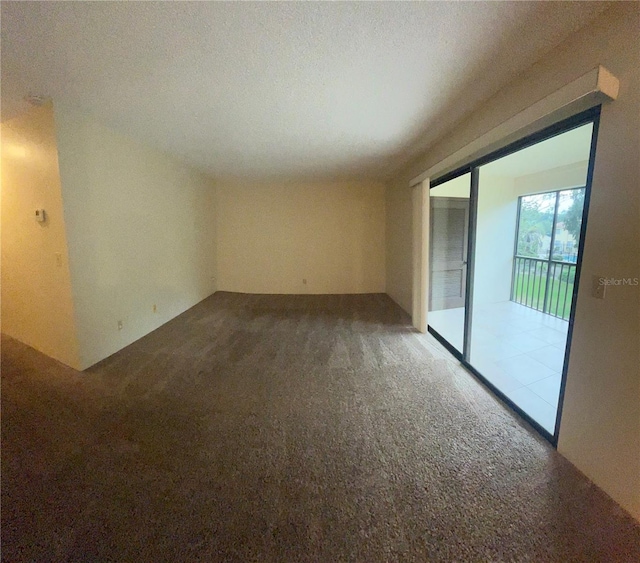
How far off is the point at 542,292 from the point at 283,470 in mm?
4977

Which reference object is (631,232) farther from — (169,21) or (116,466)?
(116,466)

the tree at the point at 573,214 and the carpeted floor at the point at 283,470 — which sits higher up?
the tree at the point at 573,214

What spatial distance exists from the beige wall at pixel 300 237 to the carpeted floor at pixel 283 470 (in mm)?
3176

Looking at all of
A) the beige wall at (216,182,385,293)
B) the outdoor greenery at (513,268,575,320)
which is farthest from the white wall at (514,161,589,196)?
the beige wall at (216,182,385,293)

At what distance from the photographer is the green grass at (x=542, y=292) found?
3.85 meters

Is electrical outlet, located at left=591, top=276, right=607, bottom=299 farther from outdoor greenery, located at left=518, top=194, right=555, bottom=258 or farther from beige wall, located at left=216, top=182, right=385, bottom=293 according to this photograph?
beige wall, located at left=216, top=182, right=385, bottom=293

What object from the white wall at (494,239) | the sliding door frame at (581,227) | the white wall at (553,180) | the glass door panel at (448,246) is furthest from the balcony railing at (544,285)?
the sliding door frame at (581,227)

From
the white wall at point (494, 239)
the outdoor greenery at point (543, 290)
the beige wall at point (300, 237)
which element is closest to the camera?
the outdoor greenery at point (543, 290)

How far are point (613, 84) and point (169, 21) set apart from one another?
2182 mm

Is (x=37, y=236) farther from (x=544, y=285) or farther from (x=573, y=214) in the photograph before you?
(x=544, y=285)

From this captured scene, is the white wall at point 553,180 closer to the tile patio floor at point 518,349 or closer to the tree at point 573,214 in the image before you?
the tree at point 573,214

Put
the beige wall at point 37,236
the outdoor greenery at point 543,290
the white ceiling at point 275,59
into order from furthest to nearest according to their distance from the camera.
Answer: the outdoor greenery at point 543,290 → the beige wall at point 37,236 → the white ceiling at point 275,59

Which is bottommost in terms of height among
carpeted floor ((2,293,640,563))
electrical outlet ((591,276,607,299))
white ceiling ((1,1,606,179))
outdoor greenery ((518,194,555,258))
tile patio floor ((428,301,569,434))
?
carpeted floor ((2,293,640,563))

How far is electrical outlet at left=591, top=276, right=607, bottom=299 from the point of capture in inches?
49.3
